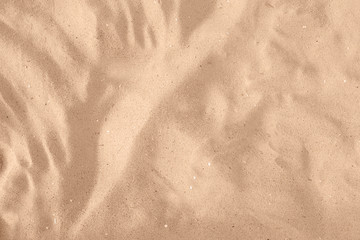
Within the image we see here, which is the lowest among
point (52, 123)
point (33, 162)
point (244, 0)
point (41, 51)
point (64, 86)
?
point (33, 162)

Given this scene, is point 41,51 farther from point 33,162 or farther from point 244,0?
point 244,0

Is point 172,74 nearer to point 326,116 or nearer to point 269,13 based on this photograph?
point 269,13

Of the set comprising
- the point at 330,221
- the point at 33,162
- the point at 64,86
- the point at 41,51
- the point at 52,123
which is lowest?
Result: the point at 330,221

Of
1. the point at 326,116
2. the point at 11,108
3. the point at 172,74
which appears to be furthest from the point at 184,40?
the point at 11,108

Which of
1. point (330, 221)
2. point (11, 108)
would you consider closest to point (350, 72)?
point (330, 221)

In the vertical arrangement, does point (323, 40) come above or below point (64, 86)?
above

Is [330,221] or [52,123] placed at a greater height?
[52,123]
